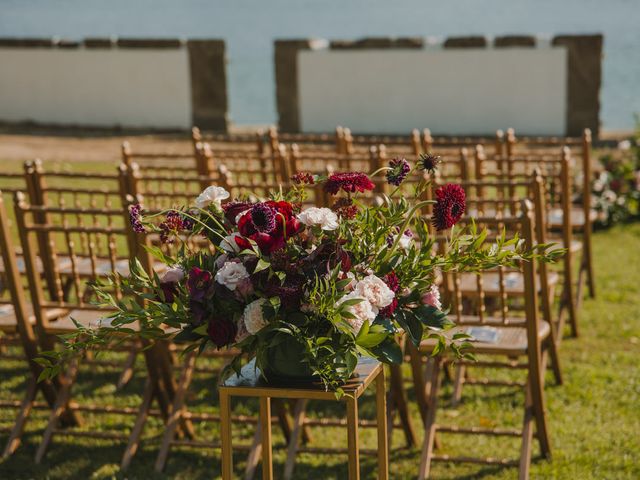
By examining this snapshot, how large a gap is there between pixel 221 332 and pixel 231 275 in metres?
0.16

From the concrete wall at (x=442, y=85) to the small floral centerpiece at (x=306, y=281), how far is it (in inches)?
460

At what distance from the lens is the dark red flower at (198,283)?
3.32 meters

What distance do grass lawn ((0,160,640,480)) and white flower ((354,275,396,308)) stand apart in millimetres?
1913

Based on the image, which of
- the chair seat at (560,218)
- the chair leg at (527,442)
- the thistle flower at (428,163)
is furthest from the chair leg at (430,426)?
the chair seat at (560,218)

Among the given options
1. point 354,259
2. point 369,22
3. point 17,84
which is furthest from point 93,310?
point 369,22

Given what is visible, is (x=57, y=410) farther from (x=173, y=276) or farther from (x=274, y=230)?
(x=274, y=230)

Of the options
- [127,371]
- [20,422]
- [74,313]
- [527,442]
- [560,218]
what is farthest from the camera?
[560,218]

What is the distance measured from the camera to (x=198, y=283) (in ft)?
10.9

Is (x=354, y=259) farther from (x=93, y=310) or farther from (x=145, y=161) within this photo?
(x=145, y=161)

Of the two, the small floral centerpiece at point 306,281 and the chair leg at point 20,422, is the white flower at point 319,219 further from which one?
the chair leg at point 20,422

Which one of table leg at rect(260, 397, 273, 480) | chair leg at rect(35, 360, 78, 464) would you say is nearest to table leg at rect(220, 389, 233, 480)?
table leg at rect(260, 397, 273, 480)

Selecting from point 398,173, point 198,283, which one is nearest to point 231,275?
point 198,283

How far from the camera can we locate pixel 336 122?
16.1m

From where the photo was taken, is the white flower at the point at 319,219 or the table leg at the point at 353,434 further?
the table leg at the point at 353,434
